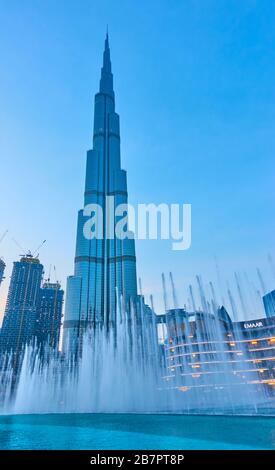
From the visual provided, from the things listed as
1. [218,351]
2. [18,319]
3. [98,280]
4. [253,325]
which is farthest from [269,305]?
[18,319]

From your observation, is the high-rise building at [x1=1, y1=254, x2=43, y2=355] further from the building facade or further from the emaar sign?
the emaar sign

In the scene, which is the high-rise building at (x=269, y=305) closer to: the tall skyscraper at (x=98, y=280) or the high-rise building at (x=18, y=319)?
the tall skyscraper at (x=98, y=280)

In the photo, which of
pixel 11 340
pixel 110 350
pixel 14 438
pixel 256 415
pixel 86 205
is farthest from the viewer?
pixel 86 205

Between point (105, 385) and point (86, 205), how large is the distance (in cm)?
15887

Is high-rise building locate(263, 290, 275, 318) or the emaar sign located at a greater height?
high-rise building locate(263, 290, 275, 318)

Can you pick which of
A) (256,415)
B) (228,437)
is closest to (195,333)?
(256,415)

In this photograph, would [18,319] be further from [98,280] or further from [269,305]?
[269,305]

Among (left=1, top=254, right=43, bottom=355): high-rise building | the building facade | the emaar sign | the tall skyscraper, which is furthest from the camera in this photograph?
(left=1, top=254, right=43, bottom=355): high-rise building

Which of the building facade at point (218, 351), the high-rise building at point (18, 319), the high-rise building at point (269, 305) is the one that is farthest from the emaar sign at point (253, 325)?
the high-rise building at point (18, 319)

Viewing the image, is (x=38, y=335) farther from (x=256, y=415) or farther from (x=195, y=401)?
(x=256, y=415)

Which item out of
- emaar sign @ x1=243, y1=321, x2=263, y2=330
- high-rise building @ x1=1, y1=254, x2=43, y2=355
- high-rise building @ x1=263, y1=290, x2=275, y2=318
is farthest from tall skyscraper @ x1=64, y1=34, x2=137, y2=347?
emaar sign @ x1=243, y1=321, x2=263, y2=330

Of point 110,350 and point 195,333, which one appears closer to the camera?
point 110,350

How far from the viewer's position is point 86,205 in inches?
7692

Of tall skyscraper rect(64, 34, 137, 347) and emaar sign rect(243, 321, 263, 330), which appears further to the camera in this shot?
tall skyscraper rect(64, 34, 137, 347)
